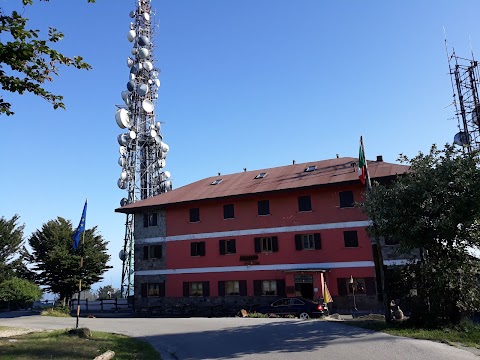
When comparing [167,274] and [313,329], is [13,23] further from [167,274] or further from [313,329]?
[167,274]

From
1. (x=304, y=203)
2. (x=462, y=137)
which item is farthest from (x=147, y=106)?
(x=462, y=137)

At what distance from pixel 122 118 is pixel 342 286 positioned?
122ft

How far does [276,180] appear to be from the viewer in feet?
113

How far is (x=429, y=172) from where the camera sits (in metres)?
16.9

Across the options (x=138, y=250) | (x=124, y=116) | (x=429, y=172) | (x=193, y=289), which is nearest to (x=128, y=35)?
(x=124, y=116)

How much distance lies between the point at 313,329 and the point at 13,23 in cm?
1542

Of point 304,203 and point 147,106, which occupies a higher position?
point 147,106

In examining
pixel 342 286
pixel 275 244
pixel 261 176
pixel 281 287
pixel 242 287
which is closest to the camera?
pixel 342 286

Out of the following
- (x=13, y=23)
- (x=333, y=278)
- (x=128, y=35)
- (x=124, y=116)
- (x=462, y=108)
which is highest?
(x=128, y=35)

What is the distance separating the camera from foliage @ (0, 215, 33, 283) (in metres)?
38.8

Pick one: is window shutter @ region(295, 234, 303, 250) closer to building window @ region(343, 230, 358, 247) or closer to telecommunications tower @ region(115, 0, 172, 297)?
building window @ region(343, 230, 358, 247)

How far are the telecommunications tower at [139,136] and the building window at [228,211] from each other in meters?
21.8

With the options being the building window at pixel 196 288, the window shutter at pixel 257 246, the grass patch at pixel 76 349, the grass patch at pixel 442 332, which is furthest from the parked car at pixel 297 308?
the grass patch at pixel 76 349

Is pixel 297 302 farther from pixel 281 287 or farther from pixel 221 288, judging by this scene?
pixel 221 288
